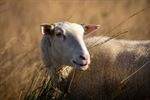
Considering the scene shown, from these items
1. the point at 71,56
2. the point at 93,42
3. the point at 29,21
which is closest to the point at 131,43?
the point at 93,42

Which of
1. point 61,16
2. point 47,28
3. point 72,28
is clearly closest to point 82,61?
point 72,28

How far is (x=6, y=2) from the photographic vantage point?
445 inches

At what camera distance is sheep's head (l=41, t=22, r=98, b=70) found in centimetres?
629

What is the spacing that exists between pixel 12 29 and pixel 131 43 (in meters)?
3.34

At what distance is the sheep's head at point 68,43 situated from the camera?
6285mm

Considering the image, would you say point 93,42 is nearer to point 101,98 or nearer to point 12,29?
point 101,98

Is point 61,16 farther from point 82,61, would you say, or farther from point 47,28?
point 82,61

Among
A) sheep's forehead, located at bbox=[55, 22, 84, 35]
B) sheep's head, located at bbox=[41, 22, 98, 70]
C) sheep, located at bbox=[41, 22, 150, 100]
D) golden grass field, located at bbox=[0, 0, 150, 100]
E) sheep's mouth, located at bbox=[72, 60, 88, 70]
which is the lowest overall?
golden grass field, located at bbox=[0, 0, 150, 100]

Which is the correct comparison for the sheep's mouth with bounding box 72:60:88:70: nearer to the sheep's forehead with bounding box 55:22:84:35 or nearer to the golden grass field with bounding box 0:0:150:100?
the sheep's forehead with bounding box 55:22:84:35

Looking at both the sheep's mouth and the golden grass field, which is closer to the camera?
the sheep's mouth

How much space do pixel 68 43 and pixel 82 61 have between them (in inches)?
14.5

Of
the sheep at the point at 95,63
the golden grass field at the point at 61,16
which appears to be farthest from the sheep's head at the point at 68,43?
the golden grass field at the point at 61,16

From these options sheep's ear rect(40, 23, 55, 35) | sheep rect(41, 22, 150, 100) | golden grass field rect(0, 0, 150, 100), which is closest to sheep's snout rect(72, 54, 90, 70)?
sheep rect(41, 22, 150, 100)

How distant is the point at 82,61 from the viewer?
20.4 feet
